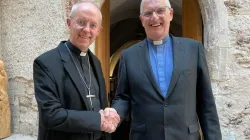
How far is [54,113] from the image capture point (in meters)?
1.52

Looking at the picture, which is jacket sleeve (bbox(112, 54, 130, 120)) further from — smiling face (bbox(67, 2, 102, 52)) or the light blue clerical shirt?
smiling face (bbox(67, 2, 102, 52))

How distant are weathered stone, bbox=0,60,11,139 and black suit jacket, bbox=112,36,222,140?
1.67 meters

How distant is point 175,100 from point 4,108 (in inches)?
80.6

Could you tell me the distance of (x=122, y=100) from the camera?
1994 millimetres

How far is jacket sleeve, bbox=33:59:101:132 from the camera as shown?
1516 mm

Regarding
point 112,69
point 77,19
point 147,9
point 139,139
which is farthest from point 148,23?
point 112,69

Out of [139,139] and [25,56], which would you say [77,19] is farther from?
[25,56]

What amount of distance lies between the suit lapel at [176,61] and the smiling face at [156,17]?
101 mm

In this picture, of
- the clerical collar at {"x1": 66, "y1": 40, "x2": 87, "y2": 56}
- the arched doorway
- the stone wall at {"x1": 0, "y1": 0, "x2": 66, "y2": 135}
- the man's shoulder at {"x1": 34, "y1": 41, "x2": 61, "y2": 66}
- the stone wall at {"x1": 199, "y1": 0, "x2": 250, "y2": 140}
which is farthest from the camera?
the arched doorway

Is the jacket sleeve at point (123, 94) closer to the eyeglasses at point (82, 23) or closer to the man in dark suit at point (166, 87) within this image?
the man in dark suit at point (166, 87)

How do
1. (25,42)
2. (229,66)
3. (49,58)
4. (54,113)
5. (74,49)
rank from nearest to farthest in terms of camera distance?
(54,113), (49,58), (74,49), (229,66), (25,42)

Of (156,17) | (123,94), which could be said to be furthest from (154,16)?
(123,94)

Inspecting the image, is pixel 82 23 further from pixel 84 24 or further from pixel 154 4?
pixel 154 4

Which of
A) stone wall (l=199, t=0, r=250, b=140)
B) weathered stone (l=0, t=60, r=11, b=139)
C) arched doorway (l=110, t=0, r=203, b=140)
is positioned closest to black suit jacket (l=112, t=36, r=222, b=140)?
stone wall (l=199, t=0, r=250, b=140)
